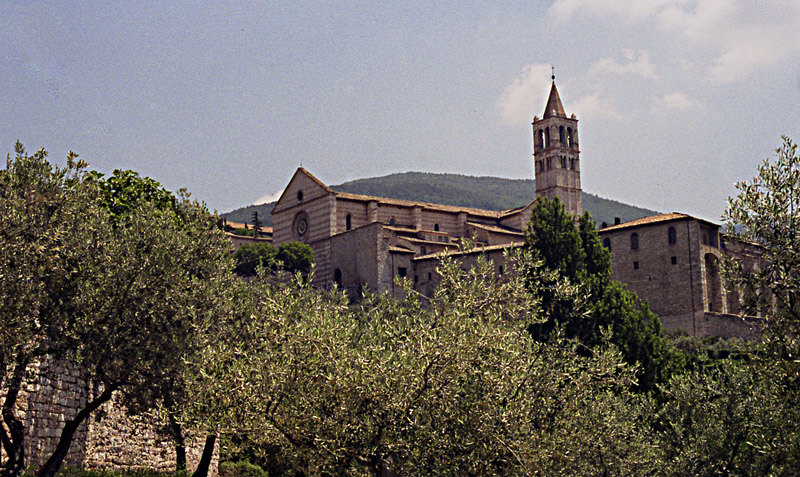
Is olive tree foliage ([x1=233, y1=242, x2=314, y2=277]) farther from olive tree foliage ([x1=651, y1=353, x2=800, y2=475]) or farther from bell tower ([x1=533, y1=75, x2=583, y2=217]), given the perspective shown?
olive tree foliage ([x1=651, y1=353, x2=800, y2=475])

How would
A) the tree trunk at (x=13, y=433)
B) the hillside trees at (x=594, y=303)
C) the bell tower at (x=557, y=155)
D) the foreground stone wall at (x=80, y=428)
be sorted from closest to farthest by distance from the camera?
the tree trunk at (x=13, y=433)
the foreground stone wall at (x=80, y=428)
the hillside trees at (x=594, y=303)
the bell tower at (x=557, y=155)

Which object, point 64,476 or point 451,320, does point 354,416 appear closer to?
point 451,320

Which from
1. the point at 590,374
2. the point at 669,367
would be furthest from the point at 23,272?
the point at 669,367

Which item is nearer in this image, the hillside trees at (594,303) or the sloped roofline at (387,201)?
the hillside trees at (594,303)

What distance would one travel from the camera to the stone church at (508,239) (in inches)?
2368

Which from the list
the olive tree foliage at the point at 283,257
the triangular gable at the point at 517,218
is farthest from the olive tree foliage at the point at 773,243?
the triangular gable at the point at 517,218

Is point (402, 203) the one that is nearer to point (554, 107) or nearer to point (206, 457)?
point (554, 107)

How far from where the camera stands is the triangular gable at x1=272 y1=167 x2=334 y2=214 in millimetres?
82125

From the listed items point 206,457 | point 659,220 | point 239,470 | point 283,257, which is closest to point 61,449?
point 206,457

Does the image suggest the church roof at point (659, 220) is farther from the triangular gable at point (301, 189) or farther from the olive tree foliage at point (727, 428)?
the olive tree foliage at point (727, 428)

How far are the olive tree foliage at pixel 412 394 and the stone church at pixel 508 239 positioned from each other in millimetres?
31891

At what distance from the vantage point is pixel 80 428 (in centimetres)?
1719

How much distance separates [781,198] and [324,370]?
26.2 feet

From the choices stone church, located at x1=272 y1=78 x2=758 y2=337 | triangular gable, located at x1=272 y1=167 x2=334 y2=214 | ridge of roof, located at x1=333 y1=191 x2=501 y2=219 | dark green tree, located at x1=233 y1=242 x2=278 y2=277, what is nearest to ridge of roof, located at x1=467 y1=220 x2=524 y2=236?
stone church, located at x1=272 y1=78 x2=758 y2=337
